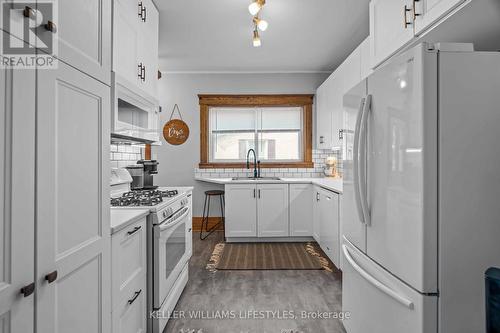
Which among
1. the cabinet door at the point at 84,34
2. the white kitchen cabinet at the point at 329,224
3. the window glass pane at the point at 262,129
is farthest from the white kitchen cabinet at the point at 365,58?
the cabinet door at the point at 84,34

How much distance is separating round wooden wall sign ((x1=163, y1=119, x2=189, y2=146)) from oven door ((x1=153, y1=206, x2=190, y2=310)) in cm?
234

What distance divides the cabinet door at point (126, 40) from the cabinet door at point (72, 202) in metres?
0.76

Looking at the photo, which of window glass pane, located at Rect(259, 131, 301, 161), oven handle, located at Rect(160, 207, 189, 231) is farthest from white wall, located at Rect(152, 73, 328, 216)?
oven handle, located at Rect(160, 207, 189, 231)

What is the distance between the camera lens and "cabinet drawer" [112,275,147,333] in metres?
1.33

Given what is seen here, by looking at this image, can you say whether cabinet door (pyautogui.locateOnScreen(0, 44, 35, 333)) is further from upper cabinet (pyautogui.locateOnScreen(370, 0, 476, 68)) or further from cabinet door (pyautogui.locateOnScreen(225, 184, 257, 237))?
cabinet door (pyautogui.locateOnScreen(225, 184, 257, 237))

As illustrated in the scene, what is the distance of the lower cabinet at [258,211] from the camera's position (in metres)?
3.77

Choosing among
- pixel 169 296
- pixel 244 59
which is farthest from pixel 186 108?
pixel 169 296

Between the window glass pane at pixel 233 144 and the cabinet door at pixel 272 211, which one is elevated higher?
the window glass pane at pixel 233 144

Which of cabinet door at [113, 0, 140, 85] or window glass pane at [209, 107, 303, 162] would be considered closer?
cabinet door at [113, 0, 140, 85]

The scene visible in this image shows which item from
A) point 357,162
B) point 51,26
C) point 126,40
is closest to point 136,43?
point 126,40

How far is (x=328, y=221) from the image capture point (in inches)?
120

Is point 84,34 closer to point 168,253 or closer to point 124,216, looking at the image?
point 124,216

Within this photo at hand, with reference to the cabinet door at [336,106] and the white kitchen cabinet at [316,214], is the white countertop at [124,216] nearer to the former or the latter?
the white kitchen cabinet at [316,214]

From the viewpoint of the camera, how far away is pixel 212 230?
4.42 meters
